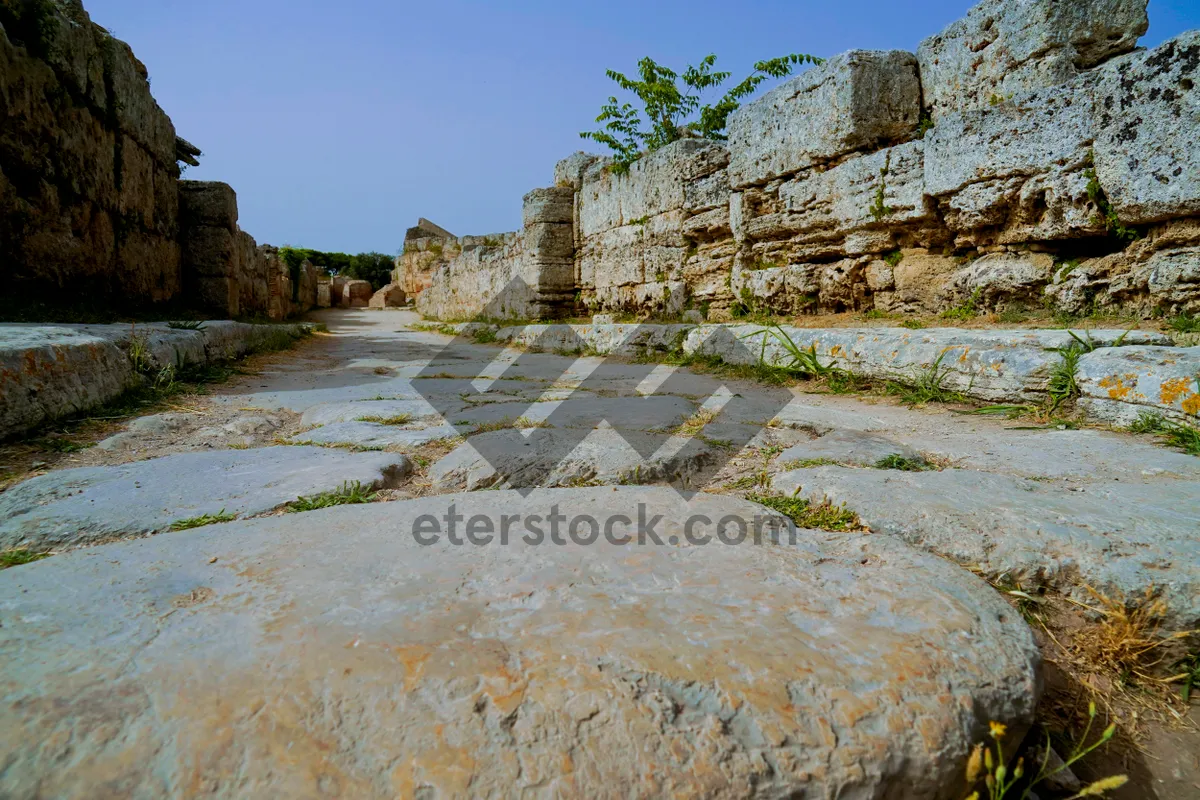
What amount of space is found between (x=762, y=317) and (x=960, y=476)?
348 centimetres

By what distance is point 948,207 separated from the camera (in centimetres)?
374

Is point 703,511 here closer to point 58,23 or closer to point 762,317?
point 762,317

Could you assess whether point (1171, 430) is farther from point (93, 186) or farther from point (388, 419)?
point (93, 186)

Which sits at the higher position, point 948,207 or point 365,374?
point 948,207

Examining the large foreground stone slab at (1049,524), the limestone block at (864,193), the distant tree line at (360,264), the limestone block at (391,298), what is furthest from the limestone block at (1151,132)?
the distant tree line at (360,264)

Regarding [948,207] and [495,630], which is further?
[948,207]

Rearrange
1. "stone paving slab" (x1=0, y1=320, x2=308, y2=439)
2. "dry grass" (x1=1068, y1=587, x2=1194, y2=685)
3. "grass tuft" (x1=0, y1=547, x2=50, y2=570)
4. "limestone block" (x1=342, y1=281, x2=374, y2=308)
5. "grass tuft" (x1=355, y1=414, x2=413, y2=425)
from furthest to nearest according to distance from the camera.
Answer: "limestone block" (x1=342, y1=281, x2=374, y2=308) → "grass tuft" (x1=355, y1=414, x2=413, y2=425) → "stone paving slab" (x1=0, y1=320, x2=308, y2=439) → "grass tuft" (x1=0, y1=547, x2=50, y2=570) → "dry grass" (x1=1068, y1=587, x2=1194, y2=685)

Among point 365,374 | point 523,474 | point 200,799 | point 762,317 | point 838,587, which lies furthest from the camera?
point 762,317

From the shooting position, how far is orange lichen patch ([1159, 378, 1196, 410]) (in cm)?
197

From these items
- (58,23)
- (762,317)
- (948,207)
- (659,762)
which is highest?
(58,23)

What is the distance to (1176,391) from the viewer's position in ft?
6.57

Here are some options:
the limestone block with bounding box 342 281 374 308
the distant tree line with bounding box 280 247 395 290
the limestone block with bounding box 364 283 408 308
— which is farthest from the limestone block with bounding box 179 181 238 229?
the distant tree line with bounding box 280 247 395 290

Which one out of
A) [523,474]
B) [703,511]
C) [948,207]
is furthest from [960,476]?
[948,207]

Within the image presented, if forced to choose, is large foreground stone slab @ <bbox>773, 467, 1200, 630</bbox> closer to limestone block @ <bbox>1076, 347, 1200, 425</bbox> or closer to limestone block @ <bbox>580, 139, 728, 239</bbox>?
limestone block @ <bbox>1076, 347, 1200, 425</bbox>
